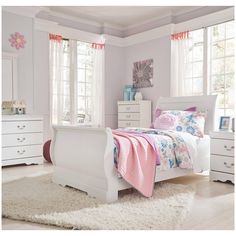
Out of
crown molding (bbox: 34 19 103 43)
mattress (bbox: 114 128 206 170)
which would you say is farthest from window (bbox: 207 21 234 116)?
crown molding (bbox: 34 19 103 43)

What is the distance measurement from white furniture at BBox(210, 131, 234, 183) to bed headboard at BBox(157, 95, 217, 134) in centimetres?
68

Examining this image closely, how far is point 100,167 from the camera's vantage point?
2.79m

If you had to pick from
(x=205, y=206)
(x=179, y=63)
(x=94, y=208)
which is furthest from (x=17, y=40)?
(x=205, y=206)

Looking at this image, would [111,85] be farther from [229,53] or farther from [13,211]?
[13,211]

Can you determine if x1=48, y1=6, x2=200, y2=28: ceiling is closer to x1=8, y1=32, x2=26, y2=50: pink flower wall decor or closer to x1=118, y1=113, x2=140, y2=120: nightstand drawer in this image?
x1=8, y1=32, x2=26, y2=50: pink flower wall decor

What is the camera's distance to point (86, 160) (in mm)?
3004

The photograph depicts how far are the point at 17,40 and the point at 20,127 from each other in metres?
1.52

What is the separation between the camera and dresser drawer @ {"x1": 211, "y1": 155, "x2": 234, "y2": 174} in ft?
11.3

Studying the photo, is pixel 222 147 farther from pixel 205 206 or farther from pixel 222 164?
pixel 205 206

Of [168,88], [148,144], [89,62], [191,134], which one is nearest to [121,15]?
[89,62]

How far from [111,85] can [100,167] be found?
3.84 metres

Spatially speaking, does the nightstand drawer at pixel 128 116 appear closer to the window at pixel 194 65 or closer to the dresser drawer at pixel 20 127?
the window at pixel 194 65

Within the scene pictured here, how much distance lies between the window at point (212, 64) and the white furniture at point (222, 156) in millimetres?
1232

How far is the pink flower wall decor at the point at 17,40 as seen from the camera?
495 cm
